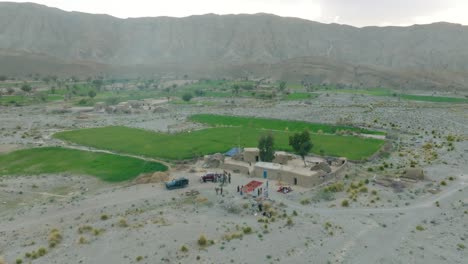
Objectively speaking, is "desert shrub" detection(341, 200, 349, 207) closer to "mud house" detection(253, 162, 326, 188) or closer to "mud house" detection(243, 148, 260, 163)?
"mud house" detection(253, 162, 326, 188)

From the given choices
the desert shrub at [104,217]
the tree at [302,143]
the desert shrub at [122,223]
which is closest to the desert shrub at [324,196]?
the tree at [302,143]

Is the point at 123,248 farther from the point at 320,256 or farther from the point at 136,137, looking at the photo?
the point at 136,137

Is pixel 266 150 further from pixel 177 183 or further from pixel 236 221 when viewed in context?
pixel 236 221

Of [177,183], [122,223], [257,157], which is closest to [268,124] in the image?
[257,157]

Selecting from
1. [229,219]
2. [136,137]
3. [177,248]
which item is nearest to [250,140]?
[136,137]

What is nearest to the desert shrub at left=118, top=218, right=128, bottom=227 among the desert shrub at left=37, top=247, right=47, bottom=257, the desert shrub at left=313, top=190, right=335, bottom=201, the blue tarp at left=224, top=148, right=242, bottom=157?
the desert shrub at left=37, top=247, right=47, bottom=257

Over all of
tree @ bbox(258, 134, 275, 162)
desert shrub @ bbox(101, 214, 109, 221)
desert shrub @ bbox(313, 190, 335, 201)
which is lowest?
desert shrub @ bbox(101, 214, 109, 221)

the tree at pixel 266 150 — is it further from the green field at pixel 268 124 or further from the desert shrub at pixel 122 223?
the green field at pixel 268 124
